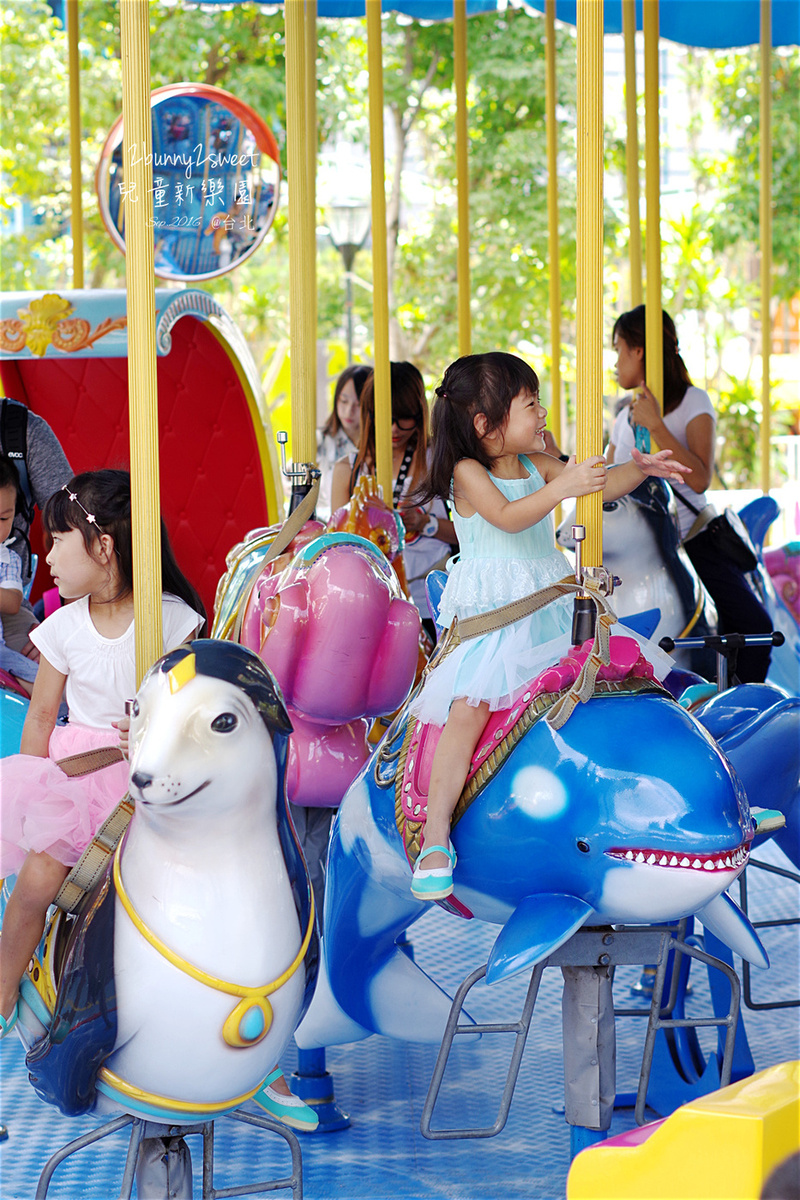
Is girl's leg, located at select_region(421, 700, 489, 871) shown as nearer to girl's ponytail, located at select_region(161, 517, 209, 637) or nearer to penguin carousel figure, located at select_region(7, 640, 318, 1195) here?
penguin carousel figure, located at select_region(7, 640, 318, 1195)

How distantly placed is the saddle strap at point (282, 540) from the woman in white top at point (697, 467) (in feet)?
4.31

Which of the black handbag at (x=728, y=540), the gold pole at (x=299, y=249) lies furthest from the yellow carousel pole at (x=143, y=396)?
the black handbag at (x=728, y=540)

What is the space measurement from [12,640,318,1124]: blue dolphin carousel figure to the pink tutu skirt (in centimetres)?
18

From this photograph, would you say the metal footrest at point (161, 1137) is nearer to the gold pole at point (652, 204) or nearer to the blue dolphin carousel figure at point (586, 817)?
the blue dolphin carousel figure at point (586, 817)

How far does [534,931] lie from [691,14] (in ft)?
15.4

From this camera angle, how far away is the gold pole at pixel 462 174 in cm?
377

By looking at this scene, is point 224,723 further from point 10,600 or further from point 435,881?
point 10,600

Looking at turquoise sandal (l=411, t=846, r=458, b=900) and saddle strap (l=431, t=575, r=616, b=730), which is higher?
saddle strap (l=431, t=575, r=616, b=730)

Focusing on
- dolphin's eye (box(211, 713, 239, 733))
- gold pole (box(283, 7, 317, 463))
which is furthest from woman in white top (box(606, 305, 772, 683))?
dolphin's eye (box(211, 713, 239, 733))

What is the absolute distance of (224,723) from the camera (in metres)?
1.50

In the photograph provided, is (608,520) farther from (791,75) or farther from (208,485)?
(791,75)

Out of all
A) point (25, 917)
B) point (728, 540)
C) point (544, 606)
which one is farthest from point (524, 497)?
point (728, 540)

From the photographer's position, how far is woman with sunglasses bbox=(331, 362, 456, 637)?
3.34m

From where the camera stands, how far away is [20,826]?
1751 mm
